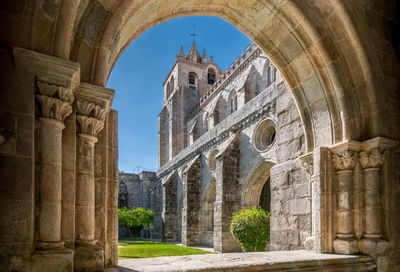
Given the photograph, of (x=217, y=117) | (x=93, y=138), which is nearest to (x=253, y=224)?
(x=93, y=138)

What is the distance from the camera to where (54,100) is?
178 centimetres

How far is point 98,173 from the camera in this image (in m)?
2.19

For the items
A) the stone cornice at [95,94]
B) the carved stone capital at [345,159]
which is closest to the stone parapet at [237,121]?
the carved stone capital at [345,159]

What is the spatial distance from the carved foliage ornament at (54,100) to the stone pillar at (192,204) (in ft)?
46.3

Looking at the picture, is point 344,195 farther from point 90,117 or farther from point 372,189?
point 90,117

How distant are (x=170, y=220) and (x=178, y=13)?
56.3ft

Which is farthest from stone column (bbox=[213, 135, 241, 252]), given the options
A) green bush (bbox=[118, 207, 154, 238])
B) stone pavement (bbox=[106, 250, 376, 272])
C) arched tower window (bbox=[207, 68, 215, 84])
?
arched tower window (bbox=[207, 68, 215, 84])

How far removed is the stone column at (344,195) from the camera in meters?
3.14

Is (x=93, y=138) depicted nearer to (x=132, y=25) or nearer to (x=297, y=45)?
(x=132, y=25)

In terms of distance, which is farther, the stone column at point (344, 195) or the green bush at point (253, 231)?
the green bush at point (253, 231)

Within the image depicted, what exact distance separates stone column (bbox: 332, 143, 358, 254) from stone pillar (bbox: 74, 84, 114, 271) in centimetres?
249

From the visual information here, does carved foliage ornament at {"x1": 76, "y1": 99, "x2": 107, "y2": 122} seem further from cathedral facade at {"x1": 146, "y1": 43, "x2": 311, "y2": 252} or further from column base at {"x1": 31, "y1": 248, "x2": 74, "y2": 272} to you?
cathedral facade at {"x1": 146, "y1": 43, "x2": 311, "y2": 252}

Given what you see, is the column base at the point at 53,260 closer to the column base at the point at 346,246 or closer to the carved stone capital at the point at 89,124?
the carved stone capital at the point at 89,124

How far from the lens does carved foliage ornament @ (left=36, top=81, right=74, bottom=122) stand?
5.72ft
